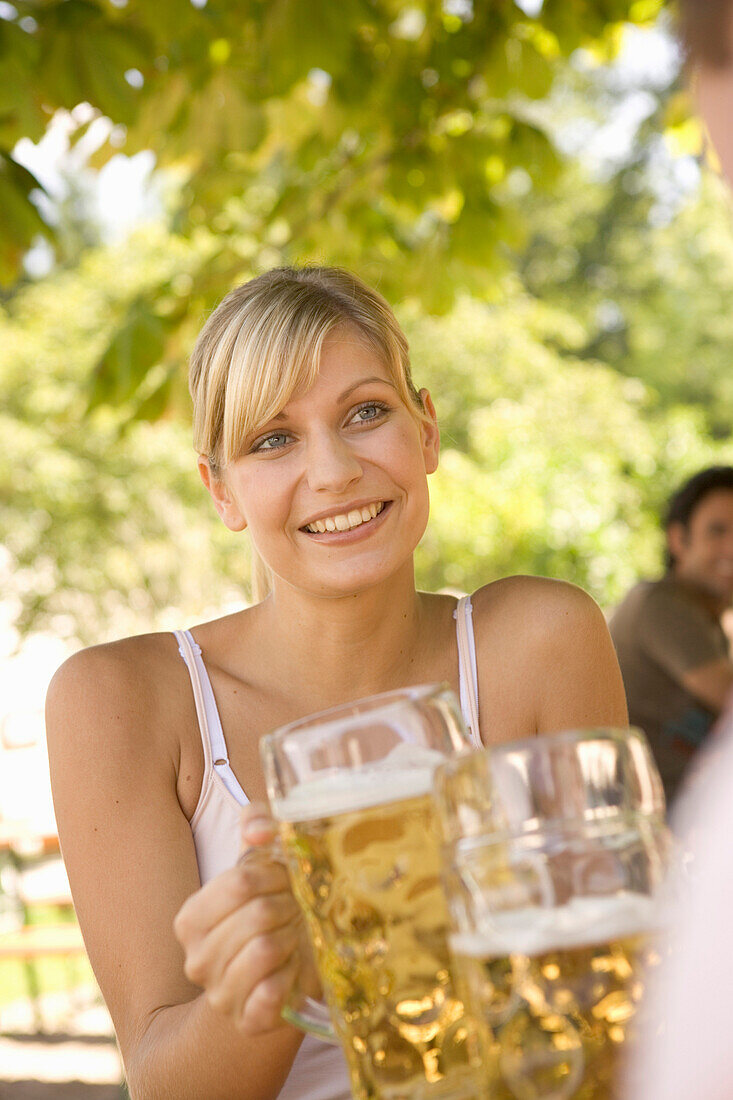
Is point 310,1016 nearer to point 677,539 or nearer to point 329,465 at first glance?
point 329,465

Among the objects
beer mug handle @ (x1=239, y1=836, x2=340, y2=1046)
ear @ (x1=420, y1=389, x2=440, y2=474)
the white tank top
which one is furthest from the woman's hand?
ear @ (x1=420, y1=389, x2=440, y2=474)

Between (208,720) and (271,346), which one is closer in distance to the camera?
(271,346)

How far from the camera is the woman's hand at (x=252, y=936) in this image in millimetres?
791

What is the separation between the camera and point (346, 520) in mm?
1540

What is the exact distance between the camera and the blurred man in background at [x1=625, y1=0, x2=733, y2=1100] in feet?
1.83

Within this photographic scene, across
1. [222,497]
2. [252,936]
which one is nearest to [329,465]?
[222,497]

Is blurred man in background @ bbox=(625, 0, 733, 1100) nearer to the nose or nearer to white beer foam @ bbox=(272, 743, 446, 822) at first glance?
white beer foam @ bbox=(272, 743, 446, 822)

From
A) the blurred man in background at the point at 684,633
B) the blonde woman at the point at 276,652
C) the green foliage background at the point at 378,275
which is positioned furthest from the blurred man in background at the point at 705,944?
the blurred man in background at the point at 684,633

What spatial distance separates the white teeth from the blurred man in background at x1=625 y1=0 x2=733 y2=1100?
953 mm

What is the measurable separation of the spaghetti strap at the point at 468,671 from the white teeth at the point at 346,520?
29cm

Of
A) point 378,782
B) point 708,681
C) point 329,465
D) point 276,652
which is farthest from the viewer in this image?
point 708,681

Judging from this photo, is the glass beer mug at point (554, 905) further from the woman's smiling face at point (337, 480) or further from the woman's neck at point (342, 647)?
the woman's neck at point (342, 647)

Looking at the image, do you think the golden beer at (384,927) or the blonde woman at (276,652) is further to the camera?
the blonde woman at (276,652)

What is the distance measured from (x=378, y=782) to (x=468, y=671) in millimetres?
989
